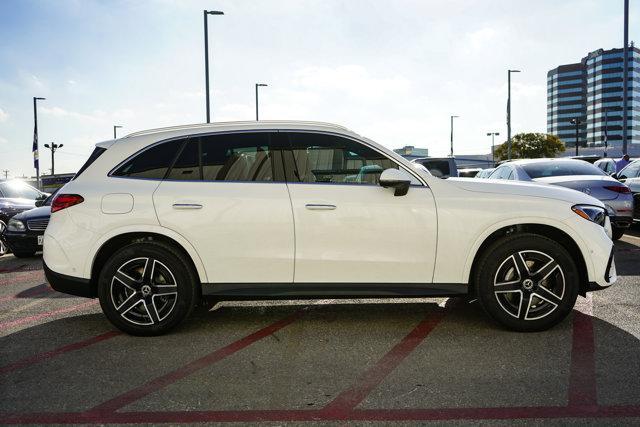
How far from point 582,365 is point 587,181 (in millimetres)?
6356

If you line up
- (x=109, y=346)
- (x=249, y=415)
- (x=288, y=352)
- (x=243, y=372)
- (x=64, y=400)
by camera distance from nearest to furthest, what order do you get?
(x=249, y=415) → (x=64, y=400) → (x=243, y=372) → (x=288, y=352) → (x=109, y=346)

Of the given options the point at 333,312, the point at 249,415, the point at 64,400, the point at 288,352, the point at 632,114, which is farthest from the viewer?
the point at 632,114

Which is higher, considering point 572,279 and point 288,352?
point 572,279

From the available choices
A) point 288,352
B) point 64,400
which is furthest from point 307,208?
point 64,400

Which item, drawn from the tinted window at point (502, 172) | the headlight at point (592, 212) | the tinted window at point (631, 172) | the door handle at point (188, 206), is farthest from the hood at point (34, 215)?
the tinted window at point (631, 172)

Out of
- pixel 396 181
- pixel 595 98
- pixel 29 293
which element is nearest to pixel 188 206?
pixel 396 181

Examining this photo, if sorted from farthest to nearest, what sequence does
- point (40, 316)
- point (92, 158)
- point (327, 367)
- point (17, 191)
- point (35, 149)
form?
point (35, 149) < point (17, 191) < point (40, 316) < point (92, 158) < point (327, 367)

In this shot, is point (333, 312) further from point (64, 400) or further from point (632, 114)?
point (632, 114)

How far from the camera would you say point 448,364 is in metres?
3.79

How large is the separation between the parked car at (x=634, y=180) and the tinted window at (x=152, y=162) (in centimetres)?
930

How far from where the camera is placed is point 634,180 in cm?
1112

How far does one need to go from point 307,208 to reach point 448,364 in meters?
1.57

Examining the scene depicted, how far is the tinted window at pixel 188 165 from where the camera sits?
4.58 metres

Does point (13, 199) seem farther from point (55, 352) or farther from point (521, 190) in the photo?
point (521, 190)
